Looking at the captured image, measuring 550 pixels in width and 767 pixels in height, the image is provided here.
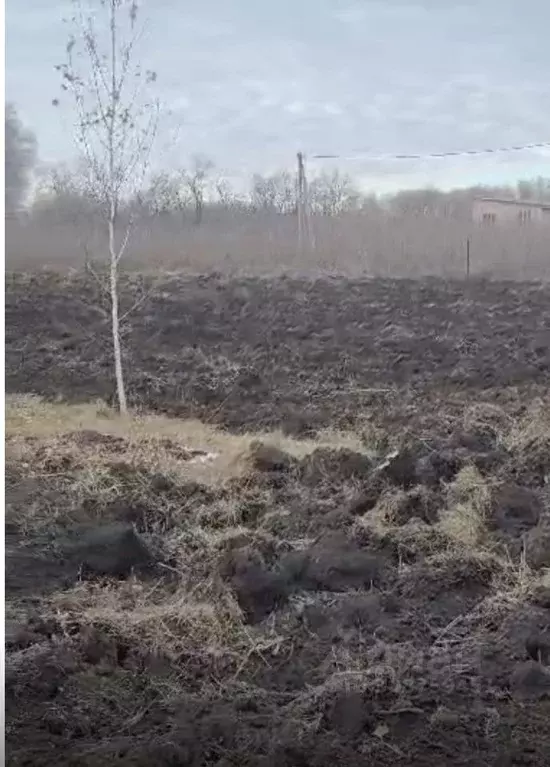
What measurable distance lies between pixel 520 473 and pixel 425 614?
1.04ft

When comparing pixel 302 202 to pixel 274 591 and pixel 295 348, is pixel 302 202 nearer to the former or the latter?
pixel 295 348

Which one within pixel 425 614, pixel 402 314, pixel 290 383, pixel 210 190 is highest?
pixel 210 190

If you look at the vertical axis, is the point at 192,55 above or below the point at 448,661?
above

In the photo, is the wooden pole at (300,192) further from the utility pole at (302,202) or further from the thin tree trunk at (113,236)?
the thin tree trunk at (113,236)

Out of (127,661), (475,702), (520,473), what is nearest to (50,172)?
(127,661)

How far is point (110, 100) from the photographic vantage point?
1720mm

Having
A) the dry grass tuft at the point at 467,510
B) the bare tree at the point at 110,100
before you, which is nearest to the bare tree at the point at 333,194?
the bare tree at the point at 110,100

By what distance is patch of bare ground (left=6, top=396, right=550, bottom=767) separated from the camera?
159 cm

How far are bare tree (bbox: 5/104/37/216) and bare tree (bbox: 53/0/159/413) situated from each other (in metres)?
0.09

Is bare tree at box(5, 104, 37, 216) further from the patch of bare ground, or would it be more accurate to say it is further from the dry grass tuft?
the dry grass tuft

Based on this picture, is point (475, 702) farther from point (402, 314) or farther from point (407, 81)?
point (407, 81)

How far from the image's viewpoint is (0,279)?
67.5 inches

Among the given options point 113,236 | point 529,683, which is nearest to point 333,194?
point 113,236

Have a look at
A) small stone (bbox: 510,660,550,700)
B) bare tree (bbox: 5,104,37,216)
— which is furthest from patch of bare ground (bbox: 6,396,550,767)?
bare tree (bbox: 5,104,37,216)
